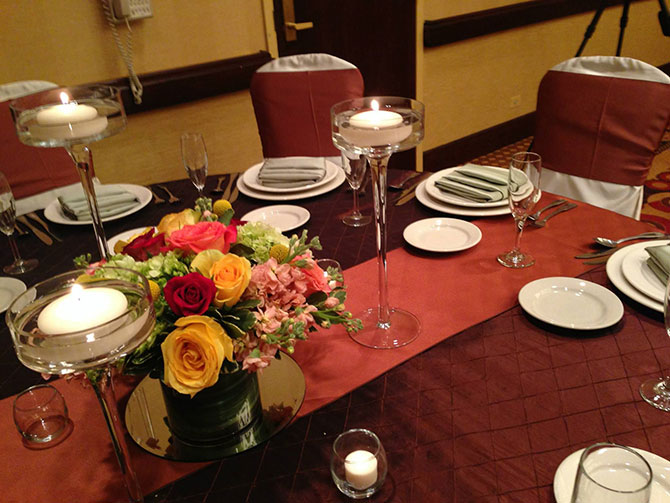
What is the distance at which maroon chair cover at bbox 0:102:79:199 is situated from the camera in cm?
167

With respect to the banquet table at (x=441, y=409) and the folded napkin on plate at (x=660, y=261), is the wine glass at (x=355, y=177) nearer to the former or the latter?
the banquet table at (x=441, y=409)

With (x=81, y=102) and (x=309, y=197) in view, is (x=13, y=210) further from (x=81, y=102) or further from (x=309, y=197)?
(x=309, y=197)

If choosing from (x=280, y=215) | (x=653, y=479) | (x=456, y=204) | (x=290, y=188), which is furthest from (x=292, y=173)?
(x=653, y=479)

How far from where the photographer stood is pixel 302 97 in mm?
1968

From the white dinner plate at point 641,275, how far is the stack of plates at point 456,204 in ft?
1.02

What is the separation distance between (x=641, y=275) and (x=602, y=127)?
32.2 inches

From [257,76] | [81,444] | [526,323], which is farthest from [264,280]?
[257,76]

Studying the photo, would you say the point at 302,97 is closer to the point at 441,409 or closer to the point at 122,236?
the point at 122,236

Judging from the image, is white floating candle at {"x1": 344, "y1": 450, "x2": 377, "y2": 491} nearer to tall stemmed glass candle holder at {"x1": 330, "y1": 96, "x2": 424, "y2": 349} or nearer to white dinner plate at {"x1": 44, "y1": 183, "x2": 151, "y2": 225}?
tall stemmed glass candle holder at {"x1": 330, "y1": 96, "x2": 424, "y2": 349}

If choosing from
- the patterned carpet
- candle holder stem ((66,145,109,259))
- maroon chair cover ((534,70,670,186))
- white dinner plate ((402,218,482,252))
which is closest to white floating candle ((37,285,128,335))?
candle holder stem ((66,145,109,259))

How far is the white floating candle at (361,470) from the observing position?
64 centimetres

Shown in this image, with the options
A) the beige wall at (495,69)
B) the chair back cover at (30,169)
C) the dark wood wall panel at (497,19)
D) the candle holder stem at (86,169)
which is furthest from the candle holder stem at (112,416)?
the beige wall at (495,69)

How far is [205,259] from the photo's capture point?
2.23 ft

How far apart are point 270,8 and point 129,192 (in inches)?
61.2
